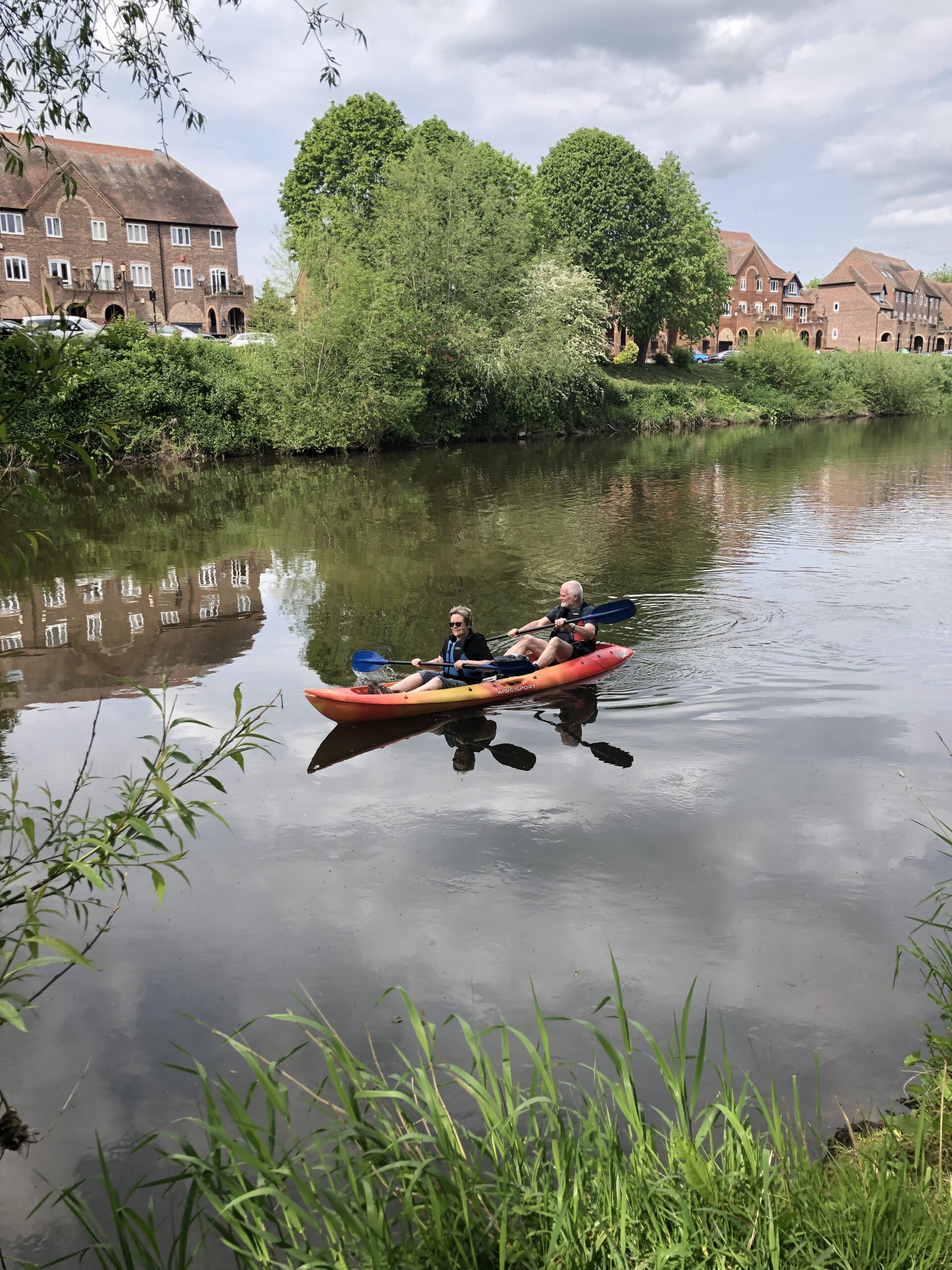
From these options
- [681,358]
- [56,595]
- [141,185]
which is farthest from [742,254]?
[56,595]

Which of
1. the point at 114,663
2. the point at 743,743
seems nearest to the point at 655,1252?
the point at 743,743

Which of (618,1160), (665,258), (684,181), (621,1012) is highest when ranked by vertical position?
(684,181)

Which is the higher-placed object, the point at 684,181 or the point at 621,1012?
the point at 684,181

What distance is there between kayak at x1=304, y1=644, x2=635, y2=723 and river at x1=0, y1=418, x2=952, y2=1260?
22 centimetres

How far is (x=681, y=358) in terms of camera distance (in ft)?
174

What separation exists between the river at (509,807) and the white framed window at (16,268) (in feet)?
109

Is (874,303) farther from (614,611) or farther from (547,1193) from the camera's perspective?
(547,1193)

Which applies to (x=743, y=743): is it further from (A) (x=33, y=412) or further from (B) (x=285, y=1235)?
(A) (x=33, y=412)

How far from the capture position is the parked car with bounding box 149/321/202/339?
28812mm

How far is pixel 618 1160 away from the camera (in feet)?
8.93

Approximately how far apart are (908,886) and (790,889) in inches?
27.0

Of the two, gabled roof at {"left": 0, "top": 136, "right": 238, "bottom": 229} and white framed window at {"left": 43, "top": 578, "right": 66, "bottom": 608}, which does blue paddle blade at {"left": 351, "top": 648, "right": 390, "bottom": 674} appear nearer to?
white framed window at {"left": 43, "top": 578, "right": 66, "bottom": 608}

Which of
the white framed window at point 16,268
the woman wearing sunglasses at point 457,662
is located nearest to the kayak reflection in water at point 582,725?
the woman wearing sunglasses at point 457,662

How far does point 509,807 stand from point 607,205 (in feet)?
148
